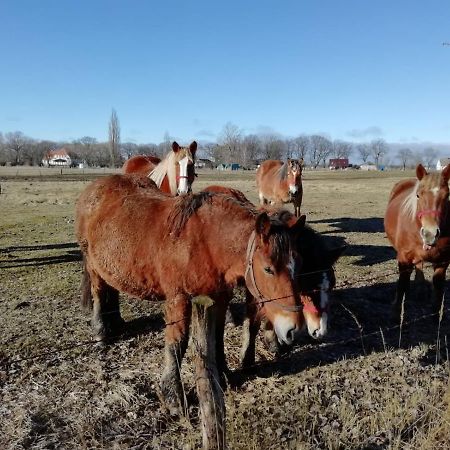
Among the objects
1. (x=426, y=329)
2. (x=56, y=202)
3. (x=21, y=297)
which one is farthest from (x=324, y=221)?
(x=56, y=202)

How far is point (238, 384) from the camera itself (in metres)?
4.31

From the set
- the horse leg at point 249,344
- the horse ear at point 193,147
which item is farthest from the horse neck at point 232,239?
the horse ear at point 193,147

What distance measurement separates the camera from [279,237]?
3.06 metres

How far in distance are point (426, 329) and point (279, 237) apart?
373 centimetres

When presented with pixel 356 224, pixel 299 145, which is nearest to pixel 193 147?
pixel 356 224

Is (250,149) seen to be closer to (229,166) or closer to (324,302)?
(229,166)

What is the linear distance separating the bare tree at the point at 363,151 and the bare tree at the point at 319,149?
16318 millimetres

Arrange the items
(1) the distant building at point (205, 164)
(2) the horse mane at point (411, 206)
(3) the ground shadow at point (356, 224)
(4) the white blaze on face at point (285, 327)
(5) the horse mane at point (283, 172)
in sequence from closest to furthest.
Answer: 1. (4) the white blaze on face at point (285, 327)
2. (2) the horse mane at point (411, 206)
3. (3) the ground shadow at point (356, 224)
4. (5) the horse mane at point (283, 172)
5. (1) the distant building at point (205, 164)

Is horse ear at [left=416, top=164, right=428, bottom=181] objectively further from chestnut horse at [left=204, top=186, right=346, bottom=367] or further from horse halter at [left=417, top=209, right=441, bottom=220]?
chestnut horse at [left=204, top=186, right=346, bottom=367]

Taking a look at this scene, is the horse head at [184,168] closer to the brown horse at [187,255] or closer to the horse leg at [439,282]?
the brown horse at [187,255]

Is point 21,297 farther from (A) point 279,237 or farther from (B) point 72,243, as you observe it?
(A) point 279,237

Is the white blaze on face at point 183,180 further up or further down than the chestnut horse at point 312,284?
further up

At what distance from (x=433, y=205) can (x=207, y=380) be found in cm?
372

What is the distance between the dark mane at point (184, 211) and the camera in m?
3.71
